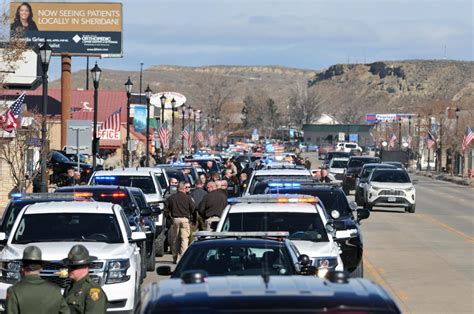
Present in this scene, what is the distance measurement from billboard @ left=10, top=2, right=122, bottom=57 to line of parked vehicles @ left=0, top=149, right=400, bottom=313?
5381cm

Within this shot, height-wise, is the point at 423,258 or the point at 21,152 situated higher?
the point at 21,152

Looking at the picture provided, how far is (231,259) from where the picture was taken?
35.5ft

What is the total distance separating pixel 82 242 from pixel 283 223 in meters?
2.70

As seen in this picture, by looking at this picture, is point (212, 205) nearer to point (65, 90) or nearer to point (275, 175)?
point (275, 175)

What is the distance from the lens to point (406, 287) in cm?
1864

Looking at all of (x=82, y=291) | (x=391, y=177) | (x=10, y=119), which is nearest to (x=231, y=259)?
(x=82, y=291)

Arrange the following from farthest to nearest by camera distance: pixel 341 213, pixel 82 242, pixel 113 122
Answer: pixel 113 122 → pixel 341 213 → pixel 82 242

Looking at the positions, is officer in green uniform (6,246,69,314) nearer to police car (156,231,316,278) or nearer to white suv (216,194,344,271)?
police car (156,231,316,278)

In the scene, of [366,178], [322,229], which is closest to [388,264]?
[322,229]

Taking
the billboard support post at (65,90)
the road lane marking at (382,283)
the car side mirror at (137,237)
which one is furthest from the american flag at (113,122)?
the car side mirror at (137,237)

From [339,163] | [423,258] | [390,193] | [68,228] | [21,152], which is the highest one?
[68,228]

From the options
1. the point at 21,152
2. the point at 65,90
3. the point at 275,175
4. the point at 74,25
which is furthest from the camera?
the point at 74,25

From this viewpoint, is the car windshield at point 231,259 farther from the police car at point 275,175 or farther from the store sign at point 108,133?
the store sign at point 108,133

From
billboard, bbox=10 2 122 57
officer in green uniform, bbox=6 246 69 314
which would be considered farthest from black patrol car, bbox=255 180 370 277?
billboard, bbox=10 2 122 57
